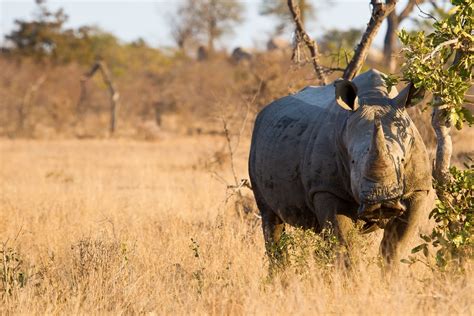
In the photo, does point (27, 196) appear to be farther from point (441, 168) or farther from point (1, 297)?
point (441, 168)

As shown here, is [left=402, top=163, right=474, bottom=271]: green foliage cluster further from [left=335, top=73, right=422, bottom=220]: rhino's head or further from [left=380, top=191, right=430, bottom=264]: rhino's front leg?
[left=335, top=73, right=422, bottom=220]: rhino's head

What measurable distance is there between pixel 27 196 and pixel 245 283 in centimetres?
638

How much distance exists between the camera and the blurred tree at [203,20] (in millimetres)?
65569

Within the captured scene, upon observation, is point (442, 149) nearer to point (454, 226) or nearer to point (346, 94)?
point (454, 226)

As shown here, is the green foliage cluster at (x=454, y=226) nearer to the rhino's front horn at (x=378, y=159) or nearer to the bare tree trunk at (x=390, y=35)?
the rhino's front horn at (x=378, y=159)

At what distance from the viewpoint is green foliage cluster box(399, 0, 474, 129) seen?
18.5ft

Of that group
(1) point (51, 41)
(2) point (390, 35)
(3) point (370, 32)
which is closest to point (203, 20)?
(1) point (51, 41)

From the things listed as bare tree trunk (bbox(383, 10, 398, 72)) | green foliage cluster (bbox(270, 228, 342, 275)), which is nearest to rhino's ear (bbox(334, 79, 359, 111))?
green foliage cluster (bbox(270, 228, 342, 275))

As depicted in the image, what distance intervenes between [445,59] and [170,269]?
253cm

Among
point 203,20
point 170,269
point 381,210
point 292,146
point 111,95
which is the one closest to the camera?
point 381,210

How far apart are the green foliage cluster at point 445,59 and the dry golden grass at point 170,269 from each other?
105cm

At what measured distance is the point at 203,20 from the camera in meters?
66.4

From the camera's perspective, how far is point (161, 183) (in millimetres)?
A: 14344

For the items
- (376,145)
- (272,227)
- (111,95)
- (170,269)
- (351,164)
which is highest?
(111,95)
